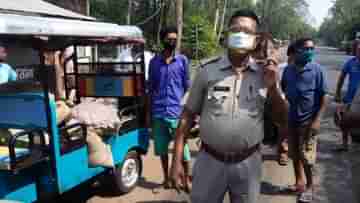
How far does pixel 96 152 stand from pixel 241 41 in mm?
2196

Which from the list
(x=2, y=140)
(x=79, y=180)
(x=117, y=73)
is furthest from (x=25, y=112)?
(x=117, y=73)

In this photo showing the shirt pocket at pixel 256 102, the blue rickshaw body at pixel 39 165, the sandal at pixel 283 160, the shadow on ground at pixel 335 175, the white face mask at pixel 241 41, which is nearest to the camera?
the white face mask at pixel 241 41

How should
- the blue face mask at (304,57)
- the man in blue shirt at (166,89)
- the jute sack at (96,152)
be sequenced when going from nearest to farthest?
the jute sack at (96,152)
the blue face mask at (304,57)
the man in blue shirt at (166,89)

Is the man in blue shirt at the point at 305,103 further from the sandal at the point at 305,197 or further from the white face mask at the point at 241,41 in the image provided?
the white face mask at the point at 241,41

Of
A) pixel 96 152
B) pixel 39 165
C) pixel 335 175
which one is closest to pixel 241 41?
pixel 39 165

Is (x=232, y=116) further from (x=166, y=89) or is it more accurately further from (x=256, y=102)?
(x=166, y=89)

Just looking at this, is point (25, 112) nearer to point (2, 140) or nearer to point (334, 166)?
point (2, 140)

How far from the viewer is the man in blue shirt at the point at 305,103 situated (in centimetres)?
448

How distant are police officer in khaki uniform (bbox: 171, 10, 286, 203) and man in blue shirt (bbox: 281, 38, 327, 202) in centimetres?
194

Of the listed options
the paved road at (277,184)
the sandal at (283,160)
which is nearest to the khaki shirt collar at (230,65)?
the paved road at (277,184)

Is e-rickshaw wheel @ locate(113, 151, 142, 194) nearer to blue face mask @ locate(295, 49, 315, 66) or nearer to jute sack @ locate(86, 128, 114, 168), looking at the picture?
jute sack @ locate(86, 128, 114, 168)

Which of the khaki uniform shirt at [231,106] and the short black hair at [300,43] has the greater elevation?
the short black hair at [300,43]

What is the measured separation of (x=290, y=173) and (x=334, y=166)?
80cm

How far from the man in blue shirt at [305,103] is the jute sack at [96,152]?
2.01m
